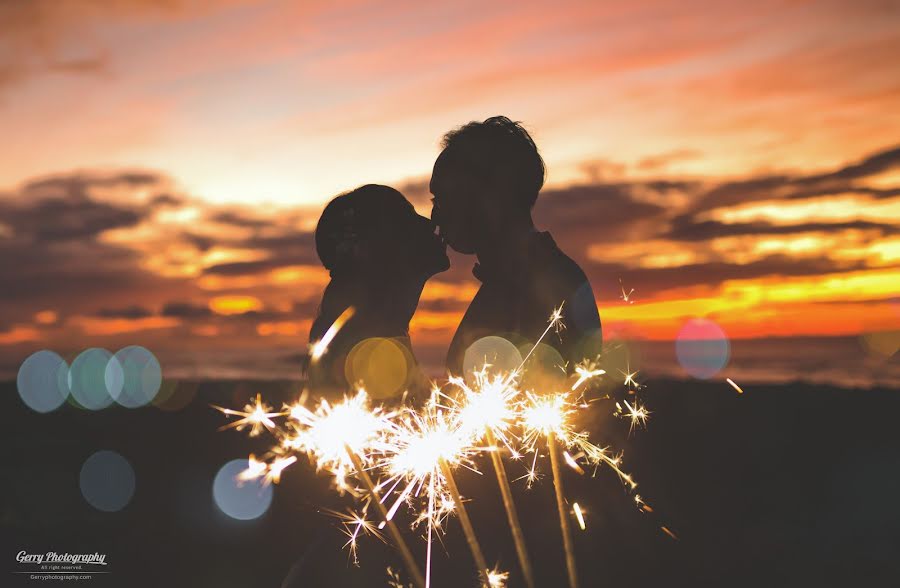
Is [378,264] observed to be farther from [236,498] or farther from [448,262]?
[236,498]

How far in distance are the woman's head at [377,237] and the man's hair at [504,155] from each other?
0.63 metres

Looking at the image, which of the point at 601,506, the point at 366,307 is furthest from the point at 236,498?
the point at 601,506

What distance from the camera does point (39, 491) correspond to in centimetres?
1573

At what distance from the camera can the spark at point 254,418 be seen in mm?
3518

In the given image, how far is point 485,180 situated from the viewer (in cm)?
531

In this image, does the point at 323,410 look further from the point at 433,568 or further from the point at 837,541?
the point at 837,541

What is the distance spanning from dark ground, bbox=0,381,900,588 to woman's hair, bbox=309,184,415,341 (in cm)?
87

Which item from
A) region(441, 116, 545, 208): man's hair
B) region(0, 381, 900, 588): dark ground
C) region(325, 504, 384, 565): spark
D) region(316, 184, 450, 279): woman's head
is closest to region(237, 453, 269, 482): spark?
region(325, 504, 384, 565): spark

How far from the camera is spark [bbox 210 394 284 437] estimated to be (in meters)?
3.52

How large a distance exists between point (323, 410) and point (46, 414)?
38.7 m

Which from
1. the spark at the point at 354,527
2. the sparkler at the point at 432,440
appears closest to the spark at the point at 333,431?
the sparkler at the point at 432,440

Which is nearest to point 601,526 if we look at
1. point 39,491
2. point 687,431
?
point 39,491

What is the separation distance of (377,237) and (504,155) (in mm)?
1165

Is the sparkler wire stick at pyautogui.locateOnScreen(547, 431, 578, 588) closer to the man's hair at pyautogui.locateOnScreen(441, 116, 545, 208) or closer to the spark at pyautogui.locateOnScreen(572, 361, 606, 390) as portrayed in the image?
the spark at pyautogui.locateOnScreen(572, 361, 606, 390)
